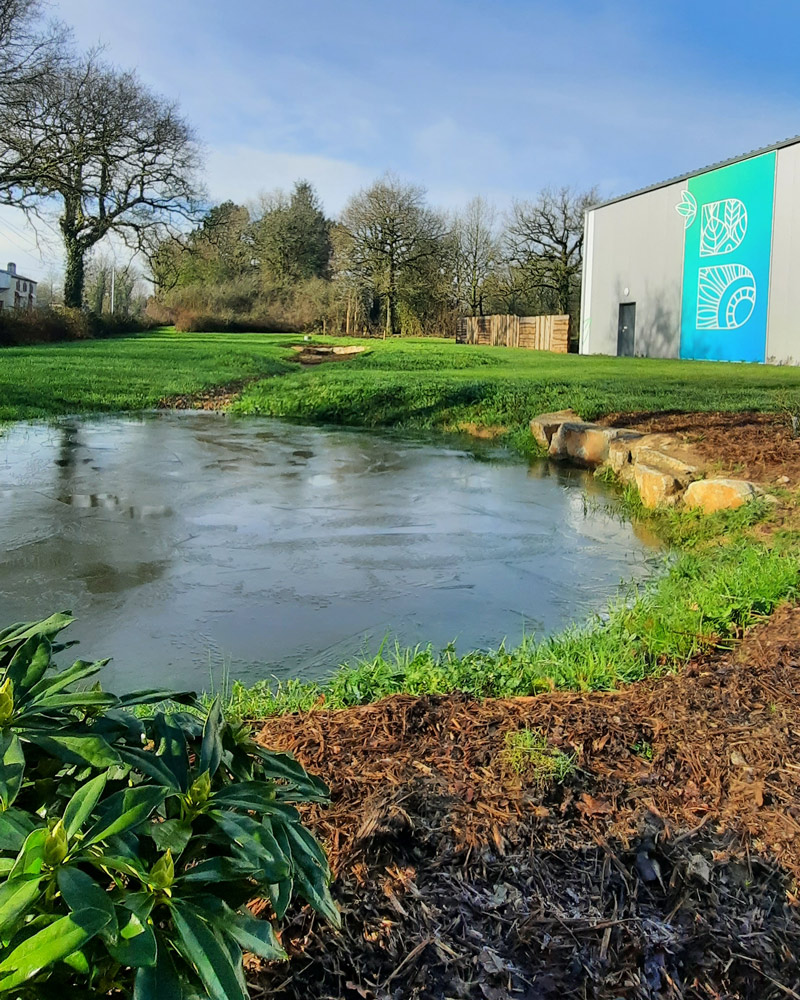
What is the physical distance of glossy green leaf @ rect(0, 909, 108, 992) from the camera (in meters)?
0.94

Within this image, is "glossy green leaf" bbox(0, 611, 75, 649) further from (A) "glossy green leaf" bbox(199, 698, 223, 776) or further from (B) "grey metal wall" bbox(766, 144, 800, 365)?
(B) "grey metal wall" bbox(766, 144, 800, 365)

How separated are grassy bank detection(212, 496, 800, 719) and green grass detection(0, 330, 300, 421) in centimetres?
945

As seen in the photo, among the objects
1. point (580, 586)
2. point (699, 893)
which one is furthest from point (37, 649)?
point (580, 586)

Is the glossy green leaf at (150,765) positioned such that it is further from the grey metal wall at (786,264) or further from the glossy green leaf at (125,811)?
the grey metal wall at (786,264)

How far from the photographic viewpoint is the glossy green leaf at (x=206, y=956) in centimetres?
102

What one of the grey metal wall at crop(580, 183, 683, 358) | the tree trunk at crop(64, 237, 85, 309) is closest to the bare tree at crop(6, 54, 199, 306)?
the tree trunk at crop(64, 237, 85, 309)

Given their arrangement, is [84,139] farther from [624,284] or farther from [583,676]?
[583,676]

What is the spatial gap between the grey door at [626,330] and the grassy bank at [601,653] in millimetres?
26161

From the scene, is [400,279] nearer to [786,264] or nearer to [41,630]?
[786,264]

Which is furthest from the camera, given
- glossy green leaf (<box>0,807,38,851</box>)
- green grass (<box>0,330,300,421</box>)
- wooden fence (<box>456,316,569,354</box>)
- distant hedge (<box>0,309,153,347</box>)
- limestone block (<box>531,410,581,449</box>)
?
wooden fence (<box>456,316,569,354</box>)

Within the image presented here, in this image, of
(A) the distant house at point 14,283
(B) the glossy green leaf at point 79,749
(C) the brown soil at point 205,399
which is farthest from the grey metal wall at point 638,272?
(A) the distant house at point 14,283

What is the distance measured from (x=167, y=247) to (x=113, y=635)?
33.8m

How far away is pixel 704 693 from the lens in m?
2.88

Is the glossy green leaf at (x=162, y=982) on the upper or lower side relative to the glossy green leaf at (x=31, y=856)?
lower
